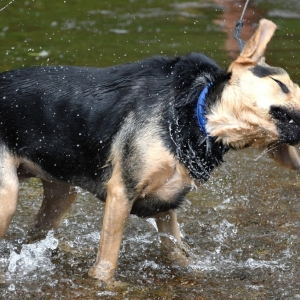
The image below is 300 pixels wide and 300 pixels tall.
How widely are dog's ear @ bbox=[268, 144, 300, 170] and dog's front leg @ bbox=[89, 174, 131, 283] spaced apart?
1.12 meters

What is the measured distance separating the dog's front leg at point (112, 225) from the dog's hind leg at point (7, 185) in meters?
0.73

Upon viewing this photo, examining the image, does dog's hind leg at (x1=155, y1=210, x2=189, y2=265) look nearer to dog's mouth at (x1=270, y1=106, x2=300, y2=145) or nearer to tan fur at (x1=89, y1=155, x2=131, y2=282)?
tan fur at (x1=89, y1=155, x2=131, y2=282)

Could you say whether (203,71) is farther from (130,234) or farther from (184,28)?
(184,28)

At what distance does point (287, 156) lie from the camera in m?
5.27

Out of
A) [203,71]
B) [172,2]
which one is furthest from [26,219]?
[172,2]

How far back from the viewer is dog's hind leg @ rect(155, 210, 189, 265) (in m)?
5.88

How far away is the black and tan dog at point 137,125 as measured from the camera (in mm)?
4887

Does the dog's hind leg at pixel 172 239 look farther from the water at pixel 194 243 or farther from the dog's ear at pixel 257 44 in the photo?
the dog's ear at pixel 257 44

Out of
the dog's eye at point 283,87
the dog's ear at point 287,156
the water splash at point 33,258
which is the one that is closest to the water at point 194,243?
the water splash at point 33,258

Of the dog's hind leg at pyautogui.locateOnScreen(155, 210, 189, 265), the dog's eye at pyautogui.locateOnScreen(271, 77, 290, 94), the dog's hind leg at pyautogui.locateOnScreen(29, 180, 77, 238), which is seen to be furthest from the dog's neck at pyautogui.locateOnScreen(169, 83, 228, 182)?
the dog's hind leg at pyautogui.locateOnScreen(29, 180, 77, 238)

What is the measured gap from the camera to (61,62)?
10883 mm

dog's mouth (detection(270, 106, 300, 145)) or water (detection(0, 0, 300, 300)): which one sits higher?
dog's mouth (detection(270, 106, 300, 145))

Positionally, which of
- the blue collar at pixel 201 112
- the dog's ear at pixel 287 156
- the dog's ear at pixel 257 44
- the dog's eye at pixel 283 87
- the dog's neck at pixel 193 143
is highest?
the dog's ear at pixel 257 44

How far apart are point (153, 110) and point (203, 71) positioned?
0.48 meters
